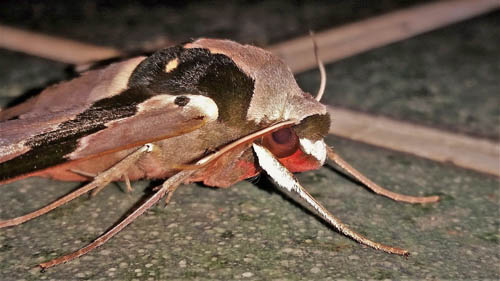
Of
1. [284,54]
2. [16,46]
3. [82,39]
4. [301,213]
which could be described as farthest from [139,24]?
[301,213]

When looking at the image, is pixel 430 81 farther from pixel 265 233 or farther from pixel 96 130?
pixel 96 130

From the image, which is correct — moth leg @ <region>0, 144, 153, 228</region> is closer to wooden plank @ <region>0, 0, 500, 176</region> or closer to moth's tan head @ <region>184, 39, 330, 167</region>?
moth's tan head @ <region>184, 39, 330, 167</region>

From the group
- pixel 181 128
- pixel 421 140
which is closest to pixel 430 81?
pixel 421 140

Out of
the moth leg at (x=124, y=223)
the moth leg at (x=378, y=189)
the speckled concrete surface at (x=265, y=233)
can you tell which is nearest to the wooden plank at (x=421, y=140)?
the speckled concrete surface at (x=265, y=233)

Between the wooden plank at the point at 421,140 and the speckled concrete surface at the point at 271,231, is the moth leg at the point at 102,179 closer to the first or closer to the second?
the speckled concrete surface at the point at 271,231

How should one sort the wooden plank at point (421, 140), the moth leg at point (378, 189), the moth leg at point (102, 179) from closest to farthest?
the moth leg at point (102, 179), the moth leg at point (378, 189), the wooden plank at point (421, 140)
